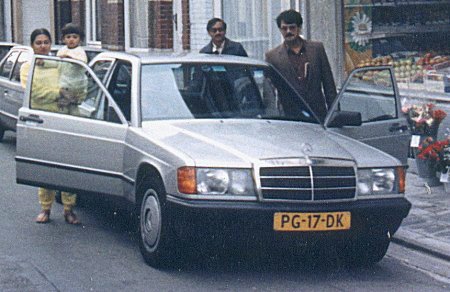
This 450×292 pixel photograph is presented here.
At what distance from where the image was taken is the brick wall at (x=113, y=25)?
907 inches

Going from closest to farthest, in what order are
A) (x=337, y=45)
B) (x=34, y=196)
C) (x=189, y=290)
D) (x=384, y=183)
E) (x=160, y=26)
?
(x=189, y=290)
(x=384, y=183)
(x=34, y=196)
(x=337, y=45)
(x=160, y=26)

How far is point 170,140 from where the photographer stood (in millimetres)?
8289

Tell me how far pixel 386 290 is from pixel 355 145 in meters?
1.27

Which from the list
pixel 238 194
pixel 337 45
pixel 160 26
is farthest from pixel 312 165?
pixel 160 26

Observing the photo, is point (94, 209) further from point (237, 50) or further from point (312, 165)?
point (312, 165)

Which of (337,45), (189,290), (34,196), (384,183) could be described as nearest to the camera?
(189,290)

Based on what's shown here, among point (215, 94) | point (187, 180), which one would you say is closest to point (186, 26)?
point (215, 94)

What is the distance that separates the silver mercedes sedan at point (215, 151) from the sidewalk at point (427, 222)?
2.23 ft

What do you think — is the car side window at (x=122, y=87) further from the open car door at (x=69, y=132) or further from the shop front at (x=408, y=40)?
the shop front at (x=408, y=40)

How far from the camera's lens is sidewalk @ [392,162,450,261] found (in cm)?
926

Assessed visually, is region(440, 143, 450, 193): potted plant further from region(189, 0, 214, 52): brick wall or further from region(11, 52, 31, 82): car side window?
region(189, 0, 214, 52): brick wall

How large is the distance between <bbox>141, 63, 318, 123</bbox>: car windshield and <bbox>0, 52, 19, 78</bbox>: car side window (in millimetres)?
7634

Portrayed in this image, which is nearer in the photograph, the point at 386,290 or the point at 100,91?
the point at 386,290

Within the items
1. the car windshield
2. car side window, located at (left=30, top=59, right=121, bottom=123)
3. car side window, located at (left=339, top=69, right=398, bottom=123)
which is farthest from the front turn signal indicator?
car side window, located at (left=339, top=69, right=398, bottom=123)
